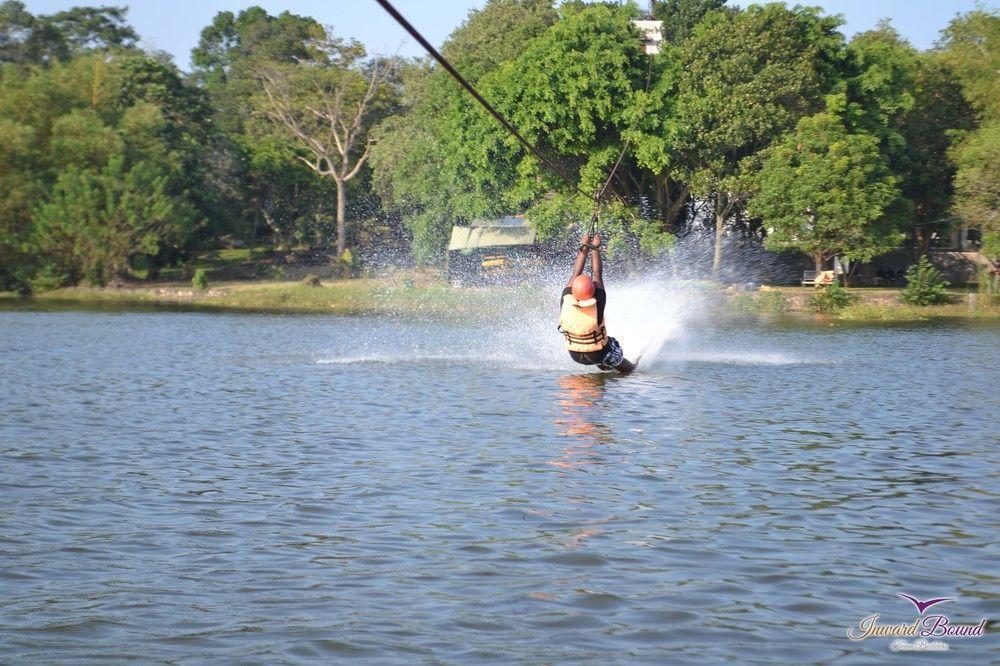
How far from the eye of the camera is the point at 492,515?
10984 millimetres

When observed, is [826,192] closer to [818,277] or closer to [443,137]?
[818,277]

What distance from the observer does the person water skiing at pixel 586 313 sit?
18.9m

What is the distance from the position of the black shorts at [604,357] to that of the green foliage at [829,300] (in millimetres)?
24083

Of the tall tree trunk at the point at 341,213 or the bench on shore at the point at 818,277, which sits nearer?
the bench on shore at the point at 818,277

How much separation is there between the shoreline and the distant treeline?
2447 millimetres

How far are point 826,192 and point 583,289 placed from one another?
100 feet

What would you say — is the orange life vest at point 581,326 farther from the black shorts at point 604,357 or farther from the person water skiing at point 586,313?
the black shorts at point 604,357

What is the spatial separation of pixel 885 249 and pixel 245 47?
73097 mm

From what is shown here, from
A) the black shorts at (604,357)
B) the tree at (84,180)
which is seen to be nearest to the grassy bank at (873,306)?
the black shorts at (604,357)

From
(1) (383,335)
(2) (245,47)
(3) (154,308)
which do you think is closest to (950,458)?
(1) (383,335)

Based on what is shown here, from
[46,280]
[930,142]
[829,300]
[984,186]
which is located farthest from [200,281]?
[984,186]

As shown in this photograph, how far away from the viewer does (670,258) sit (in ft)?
166

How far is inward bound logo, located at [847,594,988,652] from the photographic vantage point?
754cm

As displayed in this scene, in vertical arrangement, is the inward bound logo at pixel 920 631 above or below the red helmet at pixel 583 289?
below
